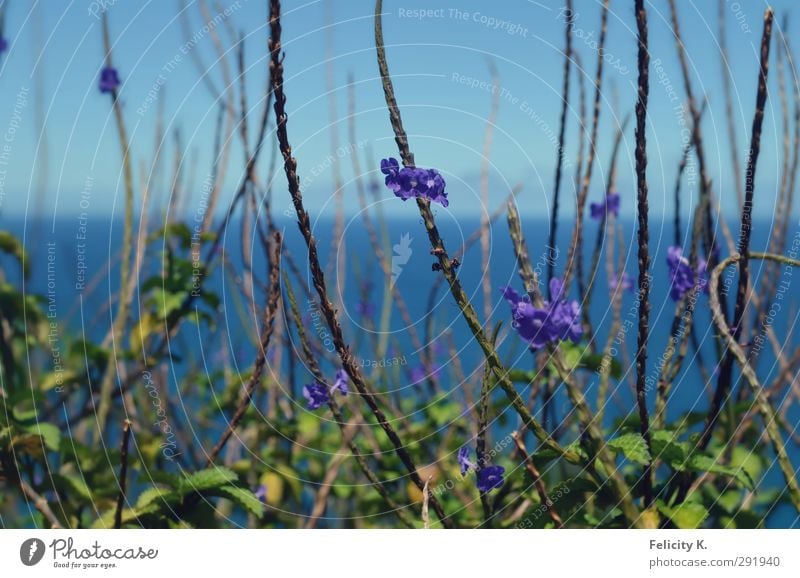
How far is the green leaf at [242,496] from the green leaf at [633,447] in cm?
52

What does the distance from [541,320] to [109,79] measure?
93cm

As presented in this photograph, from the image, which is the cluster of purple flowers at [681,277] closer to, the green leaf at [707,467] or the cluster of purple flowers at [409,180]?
the green leaf at [707,467]

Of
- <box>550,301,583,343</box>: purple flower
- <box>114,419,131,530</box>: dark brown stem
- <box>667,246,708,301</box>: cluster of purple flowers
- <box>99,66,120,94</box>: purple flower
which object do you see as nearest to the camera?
<box>114,419,131,530</box>: dark brown stem

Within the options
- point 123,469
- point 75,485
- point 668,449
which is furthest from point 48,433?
point 668,449

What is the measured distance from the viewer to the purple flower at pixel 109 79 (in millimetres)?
1460

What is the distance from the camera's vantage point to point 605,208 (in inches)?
57.4


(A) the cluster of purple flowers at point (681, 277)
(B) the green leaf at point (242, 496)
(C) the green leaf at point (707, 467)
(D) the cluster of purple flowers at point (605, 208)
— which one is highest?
(D) the cluster of purple flowers at point (605, 208)

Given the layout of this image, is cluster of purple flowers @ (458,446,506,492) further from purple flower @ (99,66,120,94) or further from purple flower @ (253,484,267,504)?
purple flower @ (99,66,120,94)

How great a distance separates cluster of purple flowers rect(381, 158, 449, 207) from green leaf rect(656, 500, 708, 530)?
1.94 feet

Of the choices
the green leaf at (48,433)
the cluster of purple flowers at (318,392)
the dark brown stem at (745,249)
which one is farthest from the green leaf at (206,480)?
the dark brown stem at (745,249)

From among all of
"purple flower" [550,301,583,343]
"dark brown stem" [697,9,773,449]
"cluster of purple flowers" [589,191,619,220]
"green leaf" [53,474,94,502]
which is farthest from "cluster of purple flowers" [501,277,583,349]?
"green leaf" [53,474,94,502]

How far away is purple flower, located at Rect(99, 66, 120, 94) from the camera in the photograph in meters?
1.46
